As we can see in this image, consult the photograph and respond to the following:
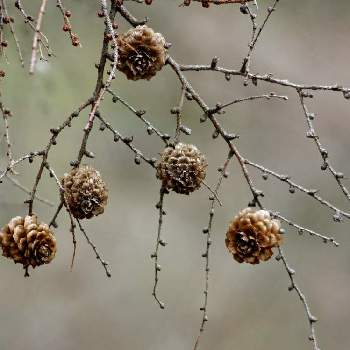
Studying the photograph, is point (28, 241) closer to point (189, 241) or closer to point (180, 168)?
point (180, 168)

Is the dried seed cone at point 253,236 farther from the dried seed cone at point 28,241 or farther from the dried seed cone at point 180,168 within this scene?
the dried seed cone at point 28,241

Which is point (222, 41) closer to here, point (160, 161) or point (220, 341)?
point (220, 341)

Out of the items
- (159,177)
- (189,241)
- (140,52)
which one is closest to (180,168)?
(159,177)

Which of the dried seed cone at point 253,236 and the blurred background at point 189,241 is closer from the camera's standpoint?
the dried seed cone at point 253,236

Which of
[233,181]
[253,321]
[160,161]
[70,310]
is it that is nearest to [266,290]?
[253,321]

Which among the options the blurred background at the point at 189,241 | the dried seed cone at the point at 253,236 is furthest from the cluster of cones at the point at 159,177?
the blurred background at the point at 189,241

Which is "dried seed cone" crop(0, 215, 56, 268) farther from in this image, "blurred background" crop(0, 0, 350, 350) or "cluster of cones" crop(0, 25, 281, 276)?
"blurred background" crop(0, 0, 350, 350)
